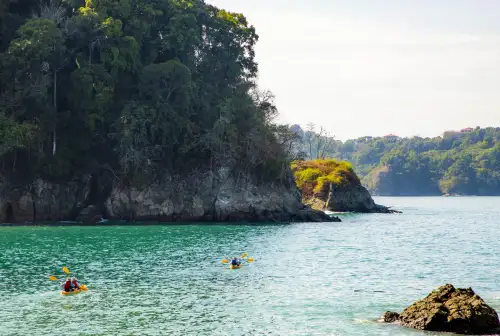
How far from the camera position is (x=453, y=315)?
25594mm

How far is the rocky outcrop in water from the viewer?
83.2 ft

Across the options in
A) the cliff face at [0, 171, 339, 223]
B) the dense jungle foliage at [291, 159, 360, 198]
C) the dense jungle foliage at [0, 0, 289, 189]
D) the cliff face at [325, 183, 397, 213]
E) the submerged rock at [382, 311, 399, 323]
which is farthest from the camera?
the dense jungle foliage at [291, 159, 360, 198]

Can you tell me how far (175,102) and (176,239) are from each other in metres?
28.5

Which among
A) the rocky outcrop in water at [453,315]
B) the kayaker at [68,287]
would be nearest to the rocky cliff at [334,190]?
the kayaker at [68,287]

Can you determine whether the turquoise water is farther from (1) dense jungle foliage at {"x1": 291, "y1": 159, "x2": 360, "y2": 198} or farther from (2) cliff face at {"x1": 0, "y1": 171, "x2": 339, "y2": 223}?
(1) dense jungle foliage at {"x1": 291, "y1": 159, "x2": 360, "y2": 198}

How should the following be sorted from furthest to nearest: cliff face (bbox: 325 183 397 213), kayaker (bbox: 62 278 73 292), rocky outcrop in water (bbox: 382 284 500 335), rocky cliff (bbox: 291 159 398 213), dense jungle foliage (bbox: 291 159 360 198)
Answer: dense jungle foliage (bbox: 291 159 360 198) → rocky cliff (bbox: 291 159 398 213) → cliff face (bbox: 325 183 397 213) → kayaker (bbox: 62 278 73 292) → rocky outcrop in water (bbox: 382 284 500 335)

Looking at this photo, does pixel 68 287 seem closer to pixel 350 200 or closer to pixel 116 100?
pixel 116 100

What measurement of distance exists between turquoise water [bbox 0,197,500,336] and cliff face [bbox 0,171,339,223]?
388 inches

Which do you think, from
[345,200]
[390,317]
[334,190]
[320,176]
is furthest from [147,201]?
[390,317]

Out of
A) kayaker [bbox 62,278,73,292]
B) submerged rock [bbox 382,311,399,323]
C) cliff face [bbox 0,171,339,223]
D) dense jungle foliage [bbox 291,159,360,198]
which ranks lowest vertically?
submerged rock [bbox 382,311,399,323]

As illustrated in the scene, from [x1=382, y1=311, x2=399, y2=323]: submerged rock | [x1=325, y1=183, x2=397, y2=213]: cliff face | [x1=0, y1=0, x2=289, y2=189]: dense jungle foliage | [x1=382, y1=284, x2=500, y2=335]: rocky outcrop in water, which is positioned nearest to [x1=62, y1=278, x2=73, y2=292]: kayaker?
[x1=382, y1=311, x2=399, y2=323]: submerged rock

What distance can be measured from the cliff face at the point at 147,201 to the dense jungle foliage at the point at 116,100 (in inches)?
68.7

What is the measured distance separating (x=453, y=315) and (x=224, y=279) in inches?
698

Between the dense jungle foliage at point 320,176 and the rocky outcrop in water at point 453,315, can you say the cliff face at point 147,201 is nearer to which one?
the dense jungle foliage at point 320,176
